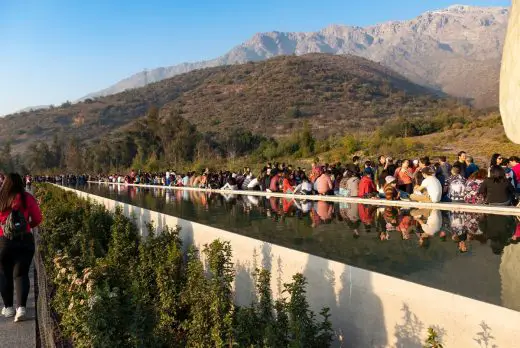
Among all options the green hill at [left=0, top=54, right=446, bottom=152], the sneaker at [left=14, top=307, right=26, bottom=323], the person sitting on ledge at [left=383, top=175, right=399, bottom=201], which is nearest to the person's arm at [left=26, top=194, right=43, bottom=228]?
the sneaker at [left=14, top=307, right=26, bottom=323]

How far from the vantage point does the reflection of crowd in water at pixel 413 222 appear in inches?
264

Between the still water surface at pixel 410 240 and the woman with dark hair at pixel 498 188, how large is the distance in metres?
0.90

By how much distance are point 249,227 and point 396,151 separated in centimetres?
2125

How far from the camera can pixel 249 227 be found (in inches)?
338

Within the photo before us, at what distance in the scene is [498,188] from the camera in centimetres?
970

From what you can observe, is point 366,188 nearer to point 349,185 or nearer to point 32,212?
point 349,185

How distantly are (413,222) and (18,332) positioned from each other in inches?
257

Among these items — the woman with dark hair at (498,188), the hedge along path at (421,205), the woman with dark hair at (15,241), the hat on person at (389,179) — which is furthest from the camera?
the hat on person at (389,179)

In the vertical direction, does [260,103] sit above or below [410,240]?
above

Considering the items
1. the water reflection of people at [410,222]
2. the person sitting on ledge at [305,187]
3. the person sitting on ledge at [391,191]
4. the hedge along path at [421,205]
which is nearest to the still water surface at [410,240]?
the water reflection of people at [410,222]

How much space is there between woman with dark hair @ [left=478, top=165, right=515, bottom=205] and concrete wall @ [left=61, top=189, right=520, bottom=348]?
6.40 metres

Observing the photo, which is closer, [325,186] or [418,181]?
[418,181]

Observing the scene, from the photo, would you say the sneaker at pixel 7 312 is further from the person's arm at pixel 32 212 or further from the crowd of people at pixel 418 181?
the crowd of people at pixel 418 181

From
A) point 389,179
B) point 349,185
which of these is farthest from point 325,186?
point 389,179
